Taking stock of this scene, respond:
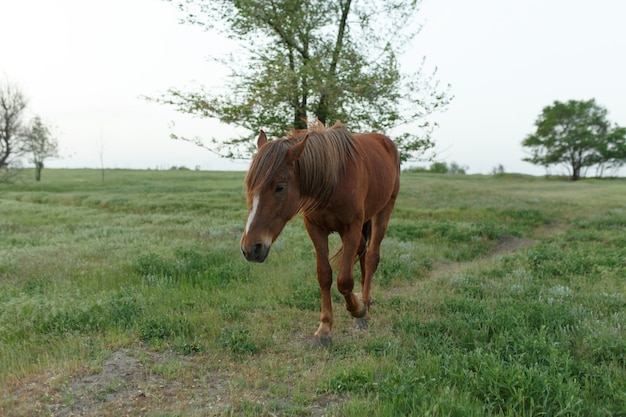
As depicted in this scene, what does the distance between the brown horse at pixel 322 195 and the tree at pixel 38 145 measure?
1854 inches

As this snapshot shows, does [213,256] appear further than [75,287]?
Yes

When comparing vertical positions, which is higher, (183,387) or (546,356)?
(546,356)

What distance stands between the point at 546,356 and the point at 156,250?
7464 millimetres

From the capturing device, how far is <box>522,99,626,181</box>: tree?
48.5 meters

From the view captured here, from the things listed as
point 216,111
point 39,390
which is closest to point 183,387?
point 39,390

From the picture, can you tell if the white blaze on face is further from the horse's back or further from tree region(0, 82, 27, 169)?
tree region(0, 82, 27, 169)

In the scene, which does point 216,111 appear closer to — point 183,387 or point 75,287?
point 75,287

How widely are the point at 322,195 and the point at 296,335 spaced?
1.73 metres

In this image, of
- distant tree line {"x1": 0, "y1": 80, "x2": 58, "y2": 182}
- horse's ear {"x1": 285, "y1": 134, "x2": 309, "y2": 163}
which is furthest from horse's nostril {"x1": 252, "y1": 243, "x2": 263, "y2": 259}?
distant tree line {"x1": 0, "y1": 80, "x2": 58, "y2": 182}

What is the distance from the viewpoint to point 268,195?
3922 mm

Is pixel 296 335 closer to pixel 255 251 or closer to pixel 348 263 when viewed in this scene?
pixel 348 263

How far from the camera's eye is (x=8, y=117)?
135 feet

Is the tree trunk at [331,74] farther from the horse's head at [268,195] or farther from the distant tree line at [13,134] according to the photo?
the distant tree line at [13,134]

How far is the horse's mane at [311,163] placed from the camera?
3.96m
